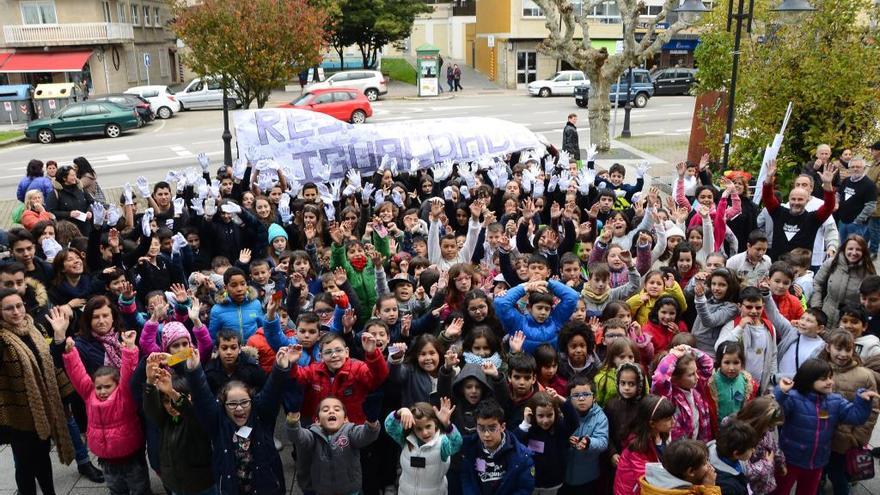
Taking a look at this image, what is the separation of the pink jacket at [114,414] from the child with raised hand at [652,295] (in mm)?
3728

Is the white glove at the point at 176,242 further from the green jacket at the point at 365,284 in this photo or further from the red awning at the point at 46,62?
the red awning at the point at 46,62

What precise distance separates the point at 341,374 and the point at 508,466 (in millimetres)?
1276

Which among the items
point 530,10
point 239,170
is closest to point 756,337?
point 239,170

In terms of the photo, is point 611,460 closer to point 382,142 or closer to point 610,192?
point 610,192

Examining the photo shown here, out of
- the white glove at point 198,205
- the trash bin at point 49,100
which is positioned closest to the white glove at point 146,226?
the white glove at point 198,205

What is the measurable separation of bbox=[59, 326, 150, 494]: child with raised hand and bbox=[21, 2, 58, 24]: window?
34991 millimetres

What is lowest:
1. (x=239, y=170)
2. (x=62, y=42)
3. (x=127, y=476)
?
(x=127, y=476)

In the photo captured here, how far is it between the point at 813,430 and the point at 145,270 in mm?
5540

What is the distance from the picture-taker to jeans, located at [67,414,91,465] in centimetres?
554

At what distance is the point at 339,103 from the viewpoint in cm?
2522

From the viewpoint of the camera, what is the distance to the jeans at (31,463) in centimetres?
494

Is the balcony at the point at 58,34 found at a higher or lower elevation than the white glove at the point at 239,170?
higher

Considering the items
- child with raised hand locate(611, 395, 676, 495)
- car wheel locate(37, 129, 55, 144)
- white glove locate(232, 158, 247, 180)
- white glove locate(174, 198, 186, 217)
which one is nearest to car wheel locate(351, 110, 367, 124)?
car wheel locate(37, 129, 55, 144)

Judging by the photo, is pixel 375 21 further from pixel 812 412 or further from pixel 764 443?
pixel 764 443
